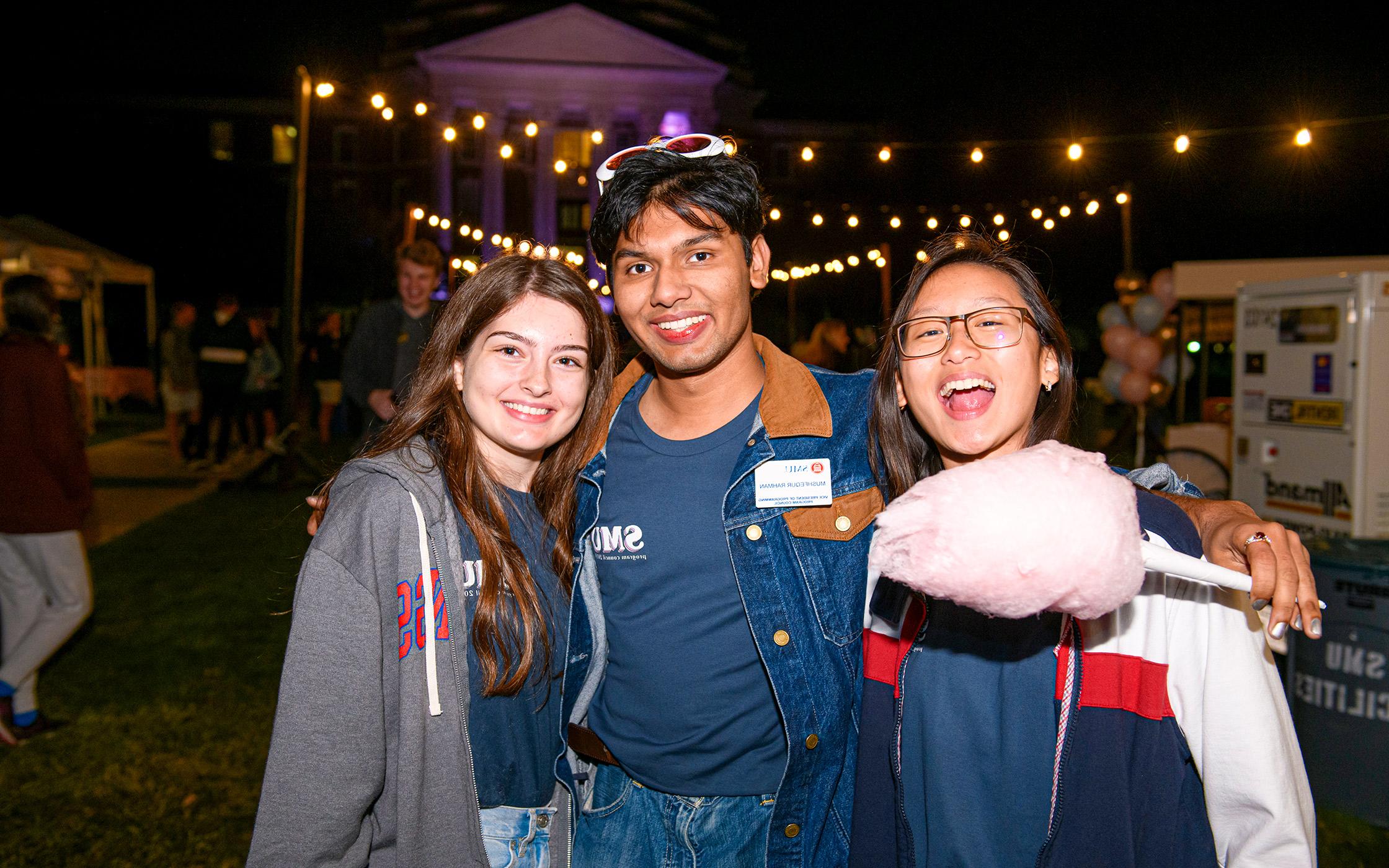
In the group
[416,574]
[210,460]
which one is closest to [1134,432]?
[416,574]

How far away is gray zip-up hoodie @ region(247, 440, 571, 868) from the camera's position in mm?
1649

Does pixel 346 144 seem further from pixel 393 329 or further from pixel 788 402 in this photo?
pixel 788 402

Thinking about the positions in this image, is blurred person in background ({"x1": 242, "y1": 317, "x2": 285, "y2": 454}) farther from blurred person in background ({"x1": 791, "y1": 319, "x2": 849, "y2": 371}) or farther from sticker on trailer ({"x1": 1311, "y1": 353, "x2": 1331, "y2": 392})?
sticker on trailer ({"x1": 1311, "y1": 353, "x2": 1331, "y2": 392})

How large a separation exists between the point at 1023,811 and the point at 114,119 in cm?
4916

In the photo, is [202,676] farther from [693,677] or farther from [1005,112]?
[1005,112]

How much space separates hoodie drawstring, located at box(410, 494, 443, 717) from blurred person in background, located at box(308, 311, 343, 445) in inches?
640

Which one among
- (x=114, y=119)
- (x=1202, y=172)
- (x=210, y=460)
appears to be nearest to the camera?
(x=210, y=460)

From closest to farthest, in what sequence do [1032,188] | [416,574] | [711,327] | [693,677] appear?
[416,574] < [693,677] < [711,327] < [1032,188]

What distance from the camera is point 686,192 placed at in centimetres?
248

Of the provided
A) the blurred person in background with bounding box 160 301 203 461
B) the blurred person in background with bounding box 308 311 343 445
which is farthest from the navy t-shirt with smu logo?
the blurred person in background with bounding box 308 311 343 445

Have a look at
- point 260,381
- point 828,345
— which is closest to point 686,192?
point 828,345

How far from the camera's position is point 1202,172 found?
26.1 m

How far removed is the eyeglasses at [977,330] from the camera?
1.79 m

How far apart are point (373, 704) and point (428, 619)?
203mm
